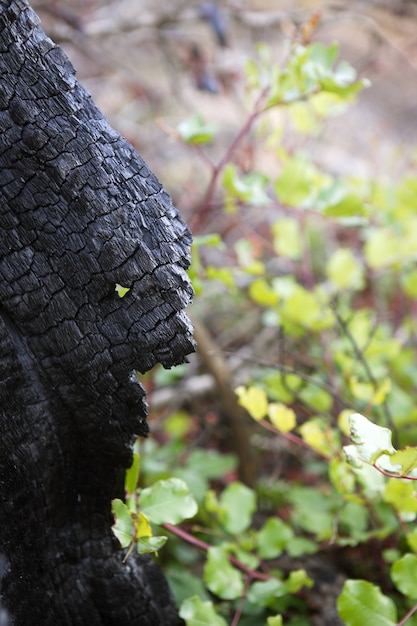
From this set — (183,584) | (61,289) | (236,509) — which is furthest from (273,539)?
(61,289)

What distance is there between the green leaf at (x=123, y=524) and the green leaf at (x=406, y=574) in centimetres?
35

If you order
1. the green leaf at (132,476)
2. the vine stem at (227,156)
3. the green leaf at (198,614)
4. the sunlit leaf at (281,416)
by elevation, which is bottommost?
the green leaf at (198,614)

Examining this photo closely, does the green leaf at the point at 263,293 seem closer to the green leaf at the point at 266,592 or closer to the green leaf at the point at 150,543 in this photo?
the green leaf at the point at 266,592

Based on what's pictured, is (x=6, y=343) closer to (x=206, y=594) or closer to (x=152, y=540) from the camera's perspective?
(x=152, y=540)

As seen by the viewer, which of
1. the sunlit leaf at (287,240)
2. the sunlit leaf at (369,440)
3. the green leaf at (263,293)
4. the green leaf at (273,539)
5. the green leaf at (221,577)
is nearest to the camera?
the sunlit leaf at (369,440)

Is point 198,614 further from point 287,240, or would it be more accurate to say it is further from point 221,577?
point 287,240

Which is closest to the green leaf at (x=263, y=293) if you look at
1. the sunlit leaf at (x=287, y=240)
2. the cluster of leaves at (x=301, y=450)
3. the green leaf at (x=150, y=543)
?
the cluster of leaves at (x=301, y=450)

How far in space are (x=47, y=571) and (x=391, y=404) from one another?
0.83 m

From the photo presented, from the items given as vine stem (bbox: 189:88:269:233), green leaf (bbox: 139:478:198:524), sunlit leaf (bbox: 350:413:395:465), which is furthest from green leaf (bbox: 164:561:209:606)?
vine stem (bbox: 189:88:269:233)

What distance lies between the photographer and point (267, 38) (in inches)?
101

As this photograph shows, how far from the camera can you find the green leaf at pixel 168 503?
29.3 inches

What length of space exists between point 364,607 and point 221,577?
22 centimetres

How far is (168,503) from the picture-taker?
0.76 m

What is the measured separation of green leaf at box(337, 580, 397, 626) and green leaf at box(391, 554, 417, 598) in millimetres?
29
